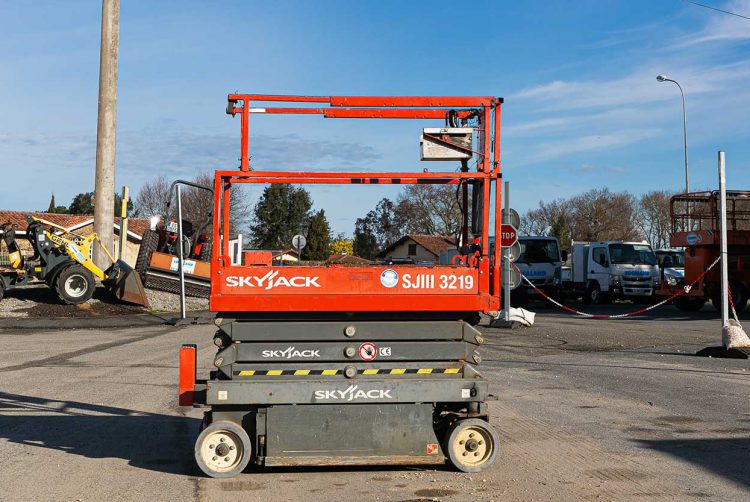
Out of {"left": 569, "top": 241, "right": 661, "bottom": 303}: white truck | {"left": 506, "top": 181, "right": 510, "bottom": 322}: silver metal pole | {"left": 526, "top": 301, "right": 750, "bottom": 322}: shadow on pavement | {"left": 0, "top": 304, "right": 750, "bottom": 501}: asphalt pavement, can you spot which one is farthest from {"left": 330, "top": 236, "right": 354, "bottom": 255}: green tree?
{"left": 569, "top": 241, "right": 661, "bottom": 303}: white truck

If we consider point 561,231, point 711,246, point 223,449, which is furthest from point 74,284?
point 561,231

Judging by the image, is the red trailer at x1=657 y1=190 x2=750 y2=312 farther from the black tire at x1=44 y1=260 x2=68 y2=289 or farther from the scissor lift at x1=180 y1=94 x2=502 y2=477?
the scissor lift at x1=180 y1=94 x2=502 y2=477

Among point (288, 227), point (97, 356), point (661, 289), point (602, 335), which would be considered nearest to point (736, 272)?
point (661, 289)

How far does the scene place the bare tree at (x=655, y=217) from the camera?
8488 cm

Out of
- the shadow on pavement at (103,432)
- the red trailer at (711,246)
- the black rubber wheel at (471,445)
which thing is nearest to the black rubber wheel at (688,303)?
the red trailer at (711,246)

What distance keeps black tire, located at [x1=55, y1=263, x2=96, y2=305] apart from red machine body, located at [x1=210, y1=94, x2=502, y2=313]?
19.5 metres

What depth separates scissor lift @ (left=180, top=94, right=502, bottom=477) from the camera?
647 cm

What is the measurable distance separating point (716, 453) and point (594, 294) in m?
28.5

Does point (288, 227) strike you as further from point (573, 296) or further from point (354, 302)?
point (573, 296)

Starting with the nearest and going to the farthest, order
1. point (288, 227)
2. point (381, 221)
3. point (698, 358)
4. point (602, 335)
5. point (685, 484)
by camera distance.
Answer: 1. point (685, 484)
2. point (288, 227)
3. point (381, 221)
4. point (698, 358)
5. point (602, 335)

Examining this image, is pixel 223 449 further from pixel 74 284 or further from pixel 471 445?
pixel 74 284

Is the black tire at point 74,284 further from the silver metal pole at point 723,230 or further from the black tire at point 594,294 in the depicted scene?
the black tire at point 594,294

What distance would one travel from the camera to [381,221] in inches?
356

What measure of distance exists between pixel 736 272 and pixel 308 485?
22775 mm
